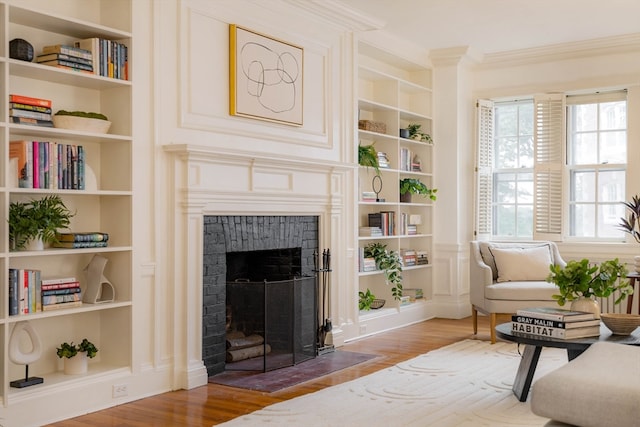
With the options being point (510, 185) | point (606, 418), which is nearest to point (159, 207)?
point (606, 418)

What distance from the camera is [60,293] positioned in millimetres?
3725

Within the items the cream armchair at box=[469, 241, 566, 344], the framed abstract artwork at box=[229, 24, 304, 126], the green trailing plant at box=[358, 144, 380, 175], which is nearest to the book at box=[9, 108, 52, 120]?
the framed abstract artwork at box=[229, 24, 304, 126]

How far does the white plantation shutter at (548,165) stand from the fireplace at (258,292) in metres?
3.01

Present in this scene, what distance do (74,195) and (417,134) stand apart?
410 cm

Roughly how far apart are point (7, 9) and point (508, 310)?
4.27 m

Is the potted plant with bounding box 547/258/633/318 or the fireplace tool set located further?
the fireplace tool set

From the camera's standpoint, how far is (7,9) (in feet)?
11.2

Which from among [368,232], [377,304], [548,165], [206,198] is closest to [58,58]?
[206,198]

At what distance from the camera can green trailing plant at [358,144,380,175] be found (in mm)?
6324

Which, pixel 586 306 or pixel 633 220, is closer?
pixel 586 306

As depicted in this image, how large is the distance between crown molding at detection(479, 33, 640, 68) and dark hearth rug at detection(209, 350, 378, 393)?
12.5 feet

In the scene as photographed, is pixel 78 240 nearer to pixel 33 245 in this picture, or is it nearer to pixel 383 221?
pixel 33 245

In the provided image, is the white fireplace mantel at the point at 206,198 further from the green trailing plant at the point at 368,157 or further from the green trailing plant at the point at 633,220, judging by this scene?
the green trailing plant at the point at 633,220

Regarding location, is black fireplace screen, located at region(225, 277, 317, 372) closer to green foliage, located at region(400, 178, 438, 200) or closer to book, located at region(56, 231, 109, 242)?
book, located at region(56, 231, 109, 242)
